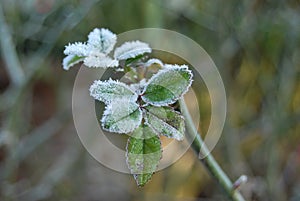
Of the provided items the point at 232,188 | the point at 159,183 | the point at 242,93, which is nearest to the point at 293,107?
the point at 242,93

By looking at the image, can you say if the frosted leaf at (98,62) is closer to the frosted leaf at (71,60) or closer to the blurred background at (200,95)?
the frosted leaf at (71,60)

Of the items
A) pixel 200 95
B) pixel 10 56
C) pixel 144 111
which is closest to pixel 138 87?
pixel 144 111

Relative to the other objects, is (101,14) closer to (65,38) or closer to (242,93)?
(65,38)

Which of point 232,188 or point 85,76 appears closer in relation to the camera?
point 232,188

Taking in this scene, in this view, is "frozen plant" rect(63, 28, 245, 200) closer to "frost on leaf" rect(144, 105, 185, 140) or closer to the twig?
"frost on leaf" rect(144, 105, 185, 140)

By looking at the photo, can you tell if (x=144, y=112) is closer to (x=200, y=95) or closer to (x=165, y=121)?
(x=165, y=121)

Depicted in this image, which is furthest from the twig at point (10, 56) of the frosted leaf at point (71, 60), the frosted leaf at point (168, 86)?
the frosted leaf at point (168, 86)

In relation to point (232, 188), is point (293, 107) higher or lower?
higher
